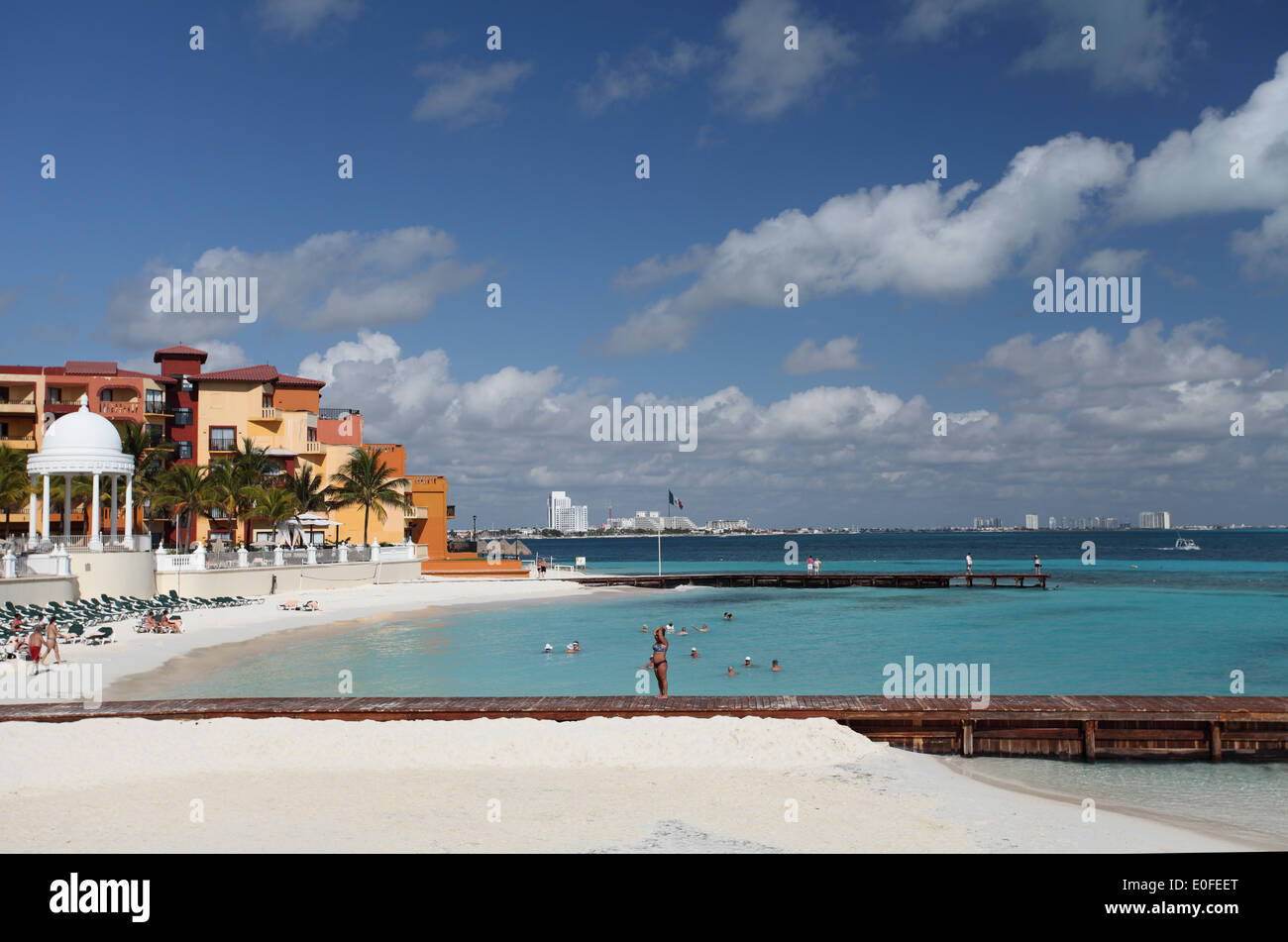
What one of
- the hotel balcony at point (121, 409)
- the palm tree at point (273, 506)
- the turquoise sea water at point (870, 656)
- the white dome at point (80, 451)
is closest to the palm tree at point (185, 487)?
the palm tree at point (273, 506)

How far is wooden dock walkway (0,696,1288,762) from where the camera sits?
15.2m

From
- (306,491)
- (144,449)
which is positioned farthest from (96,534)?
(306,491)

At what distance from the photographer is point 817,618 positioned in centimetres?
4369

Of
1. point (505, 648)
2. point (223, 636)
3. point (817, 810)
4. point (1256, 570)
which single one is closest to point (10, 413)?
point (223, 636)

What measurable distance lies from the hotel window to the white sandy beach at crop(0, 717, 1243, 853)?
4507cm

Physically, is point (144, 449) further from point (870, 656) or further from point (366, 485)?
point (870, 656)

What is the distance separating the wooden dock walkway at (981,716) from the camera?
15.2m

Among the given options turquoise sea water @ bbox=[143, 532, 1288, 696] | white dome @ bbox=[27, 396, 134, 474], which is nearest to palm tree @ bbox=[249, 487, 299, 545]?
white dome @ bbox=[27, 396, 134, 474]

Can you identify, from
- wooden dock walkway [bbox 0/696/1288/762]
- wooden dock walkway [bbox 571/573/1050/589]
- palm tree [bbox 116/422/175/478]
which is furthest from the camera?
wooden dock walkway [bbox 571/573/1050/589]

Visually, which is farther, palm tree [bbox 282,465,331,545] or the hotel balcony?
the hotel balcony

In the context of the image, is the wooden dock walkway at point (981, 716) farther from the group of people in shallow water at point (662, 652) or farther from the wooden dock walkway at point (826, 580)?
the wooden dock walkway at point (826, 580)

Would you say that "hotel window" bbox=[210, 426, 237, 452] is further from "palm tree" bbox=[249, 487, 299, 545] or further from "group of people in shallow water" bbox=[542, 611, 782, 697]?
"group of people in shallow water" bbox=[542, 611, 782, 697]

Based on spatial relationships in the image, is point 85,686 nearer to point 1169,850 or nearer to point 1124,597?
point 1169,850
